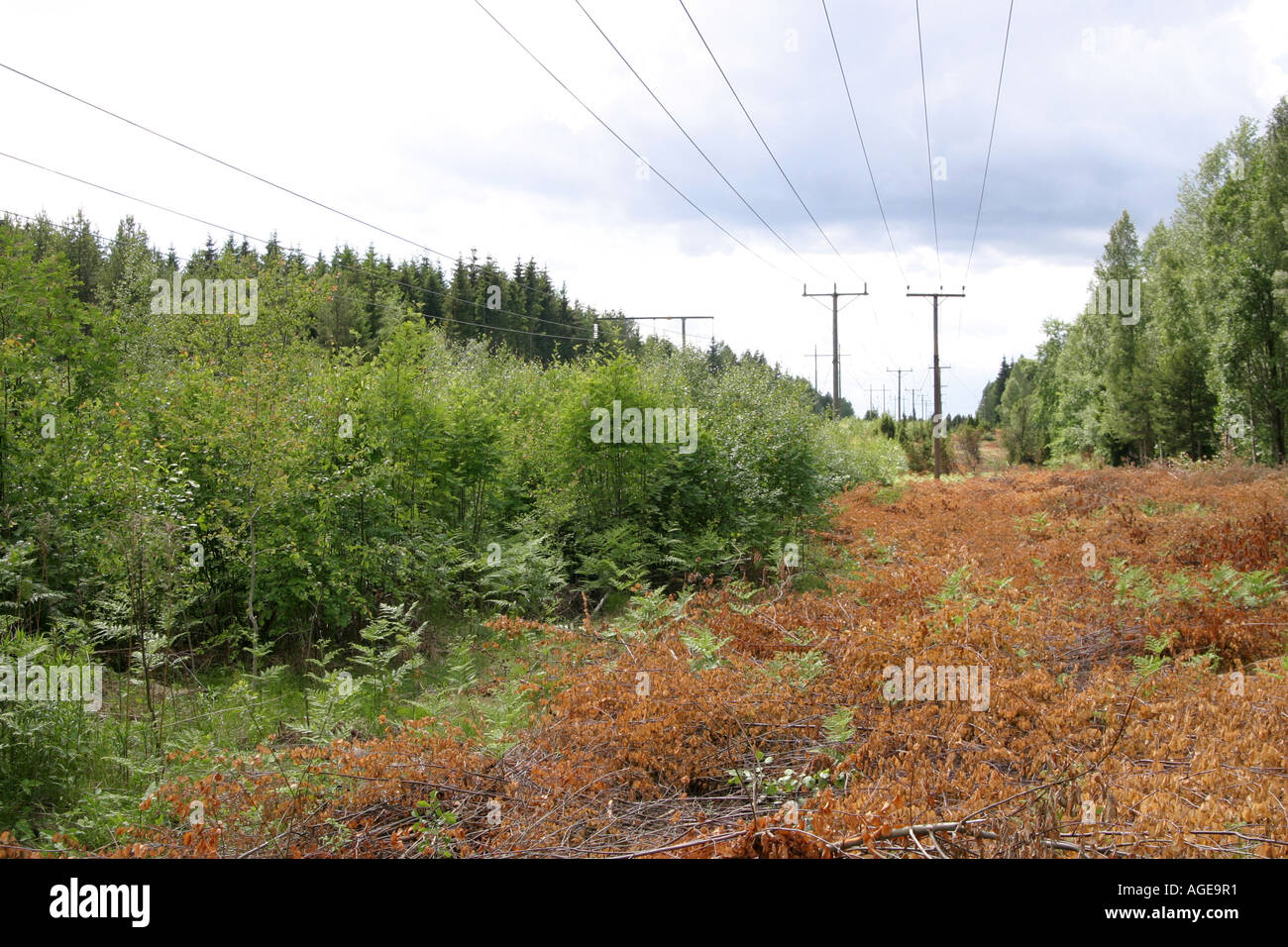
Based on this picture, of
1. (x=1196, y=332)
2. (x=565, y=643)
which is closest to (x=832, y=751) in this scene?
(x=565, y=643)

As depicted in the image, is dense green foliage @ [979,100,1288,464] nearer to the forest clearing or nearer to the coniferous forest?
the coniferous forest

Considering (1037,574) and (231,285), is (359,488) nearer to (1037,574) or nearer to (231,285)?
(1037,574)

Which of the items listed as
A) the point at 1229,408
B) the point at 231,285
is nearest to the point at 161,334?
the point at 231,285

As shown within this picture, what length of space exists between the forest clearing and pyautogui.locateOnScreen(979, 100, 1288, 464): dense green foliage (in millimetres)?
22440

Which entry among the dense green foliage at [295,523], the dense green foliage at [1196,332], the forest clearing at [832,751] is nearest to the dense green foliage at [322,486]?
the dense green foliage at [295,523]

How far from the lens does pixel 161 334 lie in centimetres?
2580

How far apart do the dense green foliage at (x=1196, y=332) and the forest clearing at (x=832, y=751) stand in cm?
2244

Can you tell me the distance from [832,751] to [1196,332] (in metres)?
36.9

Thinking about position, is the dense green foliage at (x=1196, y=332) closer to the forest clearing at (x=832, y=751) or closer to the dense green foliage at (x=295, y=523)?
the dense green foliage at (x=295, y=523)

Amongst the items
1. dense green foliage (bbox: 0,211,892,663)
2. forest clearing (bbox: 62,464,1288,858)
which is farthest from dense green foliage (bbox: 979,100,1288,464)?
forest clearing (bbox: 62,464,1288,858)

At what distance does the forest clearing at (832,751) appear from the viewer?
397cm

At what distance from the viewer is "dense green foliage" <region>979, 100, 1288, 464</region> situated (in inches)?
1006
